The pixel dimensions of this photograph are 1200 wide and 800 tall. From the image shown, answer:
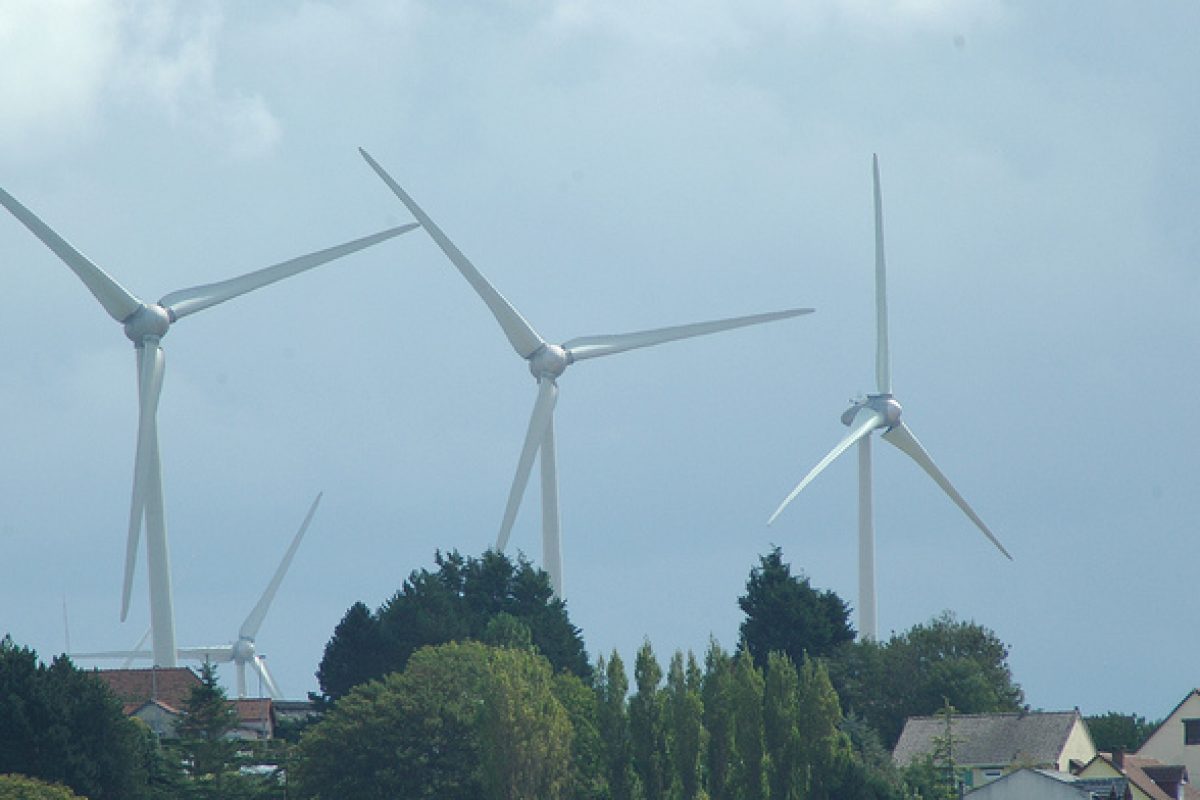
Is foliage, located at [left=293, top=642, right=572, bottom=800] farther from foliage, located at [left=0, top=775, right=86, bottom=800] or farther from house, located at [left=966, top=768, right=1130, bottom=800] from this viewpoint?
house, located at [left=966, top=768, right=1130, bottom=800]

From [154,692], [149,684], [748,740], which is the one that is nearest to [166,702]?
[149,684]

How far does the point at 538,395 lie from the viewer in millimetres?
127688

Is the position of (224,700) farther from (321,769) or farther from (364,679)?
(364,679)

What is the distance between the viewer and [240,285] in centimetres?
11800

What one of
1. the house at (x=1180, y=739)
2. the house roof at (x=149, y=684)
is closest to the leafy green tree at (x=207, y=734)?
the house roof at (x=149, y=684)

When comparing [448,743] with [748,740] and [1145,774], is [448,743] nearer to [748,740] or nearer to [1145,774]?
[748,740]

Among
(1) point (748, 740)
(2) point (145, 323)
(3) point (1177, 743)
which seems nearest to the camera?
(1) point (748, 740)

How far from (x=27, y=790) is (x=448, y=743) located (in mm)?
21638

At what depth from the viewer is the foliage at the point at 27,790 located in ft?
296

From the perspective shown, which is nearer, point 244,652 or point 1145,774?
point 1145,774

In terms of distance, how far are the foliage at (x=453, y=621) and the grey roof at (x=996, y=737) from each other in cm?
2030

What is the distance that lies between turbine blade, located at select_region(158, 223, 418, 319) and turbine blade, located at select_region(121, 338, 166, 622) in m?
2.45

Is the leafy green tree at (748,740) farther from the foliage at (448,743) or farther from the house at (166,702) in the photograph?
the house at (166,702)

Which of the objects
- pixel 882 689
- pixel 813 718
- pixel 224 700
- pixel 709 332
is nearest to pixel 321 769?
pixel 224 700
